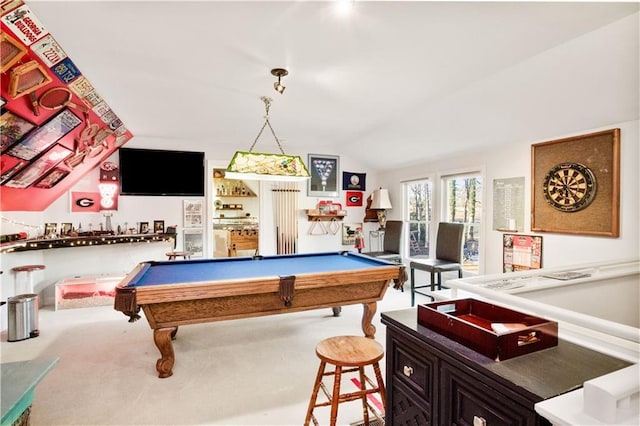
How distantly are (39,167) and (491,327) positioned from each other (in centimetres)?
456

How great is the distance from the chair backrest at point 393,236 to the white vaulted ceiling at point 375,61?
1.88 meters

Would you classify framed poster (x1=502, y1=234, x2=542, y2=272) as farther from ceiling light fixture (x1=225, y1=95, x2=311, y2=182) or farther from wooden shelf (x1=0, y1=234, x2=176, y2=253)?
wooden shelf (x1=0, y1=234, x2=176, y2=253)

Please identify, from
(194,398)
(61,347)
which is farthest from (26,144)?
(194,398)

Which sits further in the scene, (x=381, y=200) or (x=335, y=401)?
(x=381, y=200)

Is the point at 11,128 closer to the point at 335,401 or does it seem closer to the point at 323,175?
the point at 335,401

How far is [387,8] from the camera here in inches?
74.1

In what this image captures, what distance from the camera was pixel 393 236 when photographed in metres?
5.58

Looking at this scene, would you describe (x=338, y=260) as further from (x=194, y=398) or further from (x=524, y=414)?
(x=524, y=414)

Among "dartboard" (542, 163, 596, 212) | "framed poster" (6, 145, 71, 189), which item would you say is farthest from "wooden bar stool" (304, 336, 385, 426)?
"framed poster" (6, 145, 71, 189)

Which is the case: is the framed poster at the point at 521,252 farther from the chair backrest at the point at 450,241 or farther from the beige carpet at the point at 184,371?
the beige carpet at the point at 184,371

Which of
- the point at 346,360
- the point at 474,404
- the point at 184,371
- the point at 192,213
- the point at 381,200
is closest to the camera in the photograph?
the point at 474,404

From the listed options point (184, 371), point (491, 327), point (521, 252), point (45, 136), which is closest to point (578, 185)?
point (521, 252)

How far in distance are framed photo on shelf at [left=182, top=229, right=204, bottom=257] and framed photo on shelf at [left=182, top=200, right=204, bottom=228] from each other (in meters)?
0.11

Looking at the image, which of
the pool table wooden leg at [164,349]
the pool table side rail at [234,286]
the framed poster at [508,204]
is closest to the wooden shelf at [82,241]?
the pool table side rail at [234,286]
